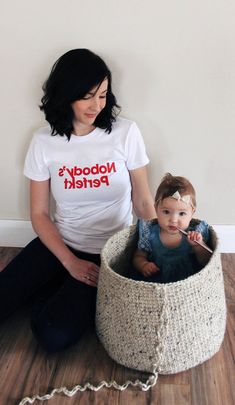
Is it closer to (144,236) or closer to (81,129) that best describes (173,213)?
(144,236)

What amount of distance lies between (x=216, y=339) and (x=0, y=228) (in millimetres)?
933

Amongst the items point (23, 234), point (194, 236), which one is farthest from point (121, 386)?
point (23, 234)

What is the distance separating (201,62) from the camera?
1.40m

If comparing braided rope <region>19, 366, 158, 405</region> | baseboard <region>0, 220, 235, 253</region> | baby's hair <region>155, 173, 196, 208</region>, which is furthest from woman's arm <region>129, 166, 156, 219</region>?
braided rope <region>19, 366, 158, 405</region>

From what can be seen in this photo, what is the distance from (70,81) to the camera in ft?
4.10

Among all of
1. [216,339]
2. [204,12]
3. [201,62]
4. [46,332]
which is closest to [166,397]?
[216,339]

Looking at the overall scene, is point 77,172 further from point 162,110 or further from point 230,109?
point 230,109

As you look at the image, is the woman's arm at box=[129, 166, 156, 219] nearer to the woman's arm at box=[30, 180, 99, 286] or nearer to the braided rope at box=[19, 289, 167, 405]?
the woman's arm at box=[30, 180, 99, 286]

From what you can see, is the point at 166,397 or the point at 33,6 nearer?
the point at 166,397

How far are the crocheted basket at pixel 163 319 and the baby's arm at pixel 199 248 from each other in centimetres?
5

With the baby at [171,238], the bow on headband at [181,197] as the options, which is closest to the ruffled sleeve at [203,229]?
the baby at [171,238]

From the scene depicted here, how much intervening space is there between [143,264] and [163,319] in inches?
9.2

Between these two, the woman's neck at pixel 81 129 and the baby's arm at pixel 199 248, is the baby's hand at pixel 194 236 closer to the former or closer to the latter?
the baby's arm at pixel 199 248

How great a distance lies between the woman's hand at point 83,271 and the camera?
1348 millimetres
